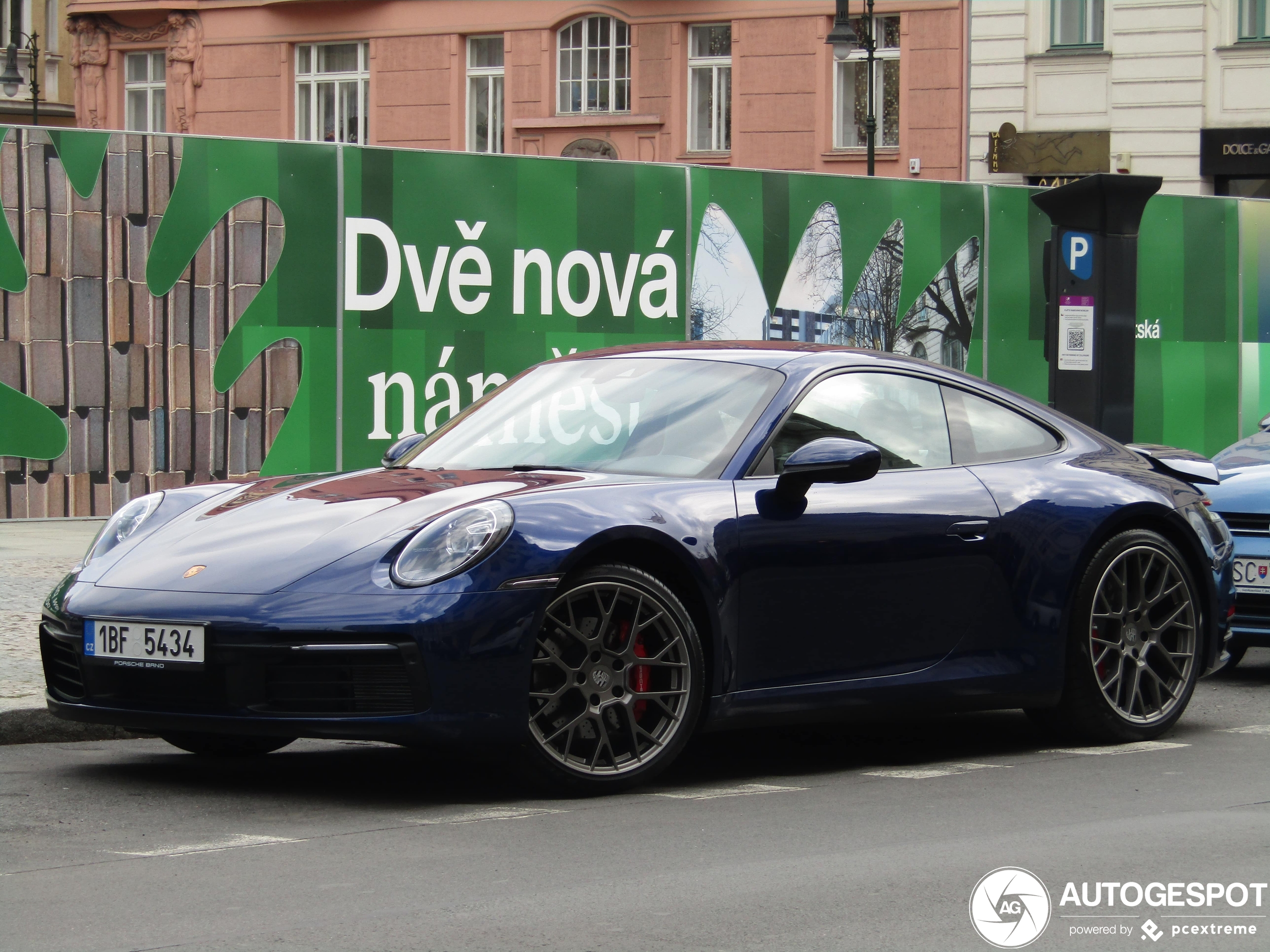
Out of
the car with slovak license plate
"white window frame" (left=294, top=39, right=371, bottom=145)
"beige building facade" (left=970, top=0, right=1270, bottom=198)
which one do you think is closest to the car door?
the car with slovak license plate

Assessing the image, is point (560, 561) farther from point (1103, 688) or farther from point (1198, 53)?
point (1198, 53)

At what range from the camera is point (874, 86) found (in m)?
32.6

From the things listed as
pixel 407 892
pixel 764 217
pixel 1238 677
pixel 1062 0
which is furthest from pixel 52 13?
pixel 407 892

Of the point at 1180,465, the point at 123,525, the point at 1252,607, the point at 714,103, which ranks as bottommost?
the point at 1252,607

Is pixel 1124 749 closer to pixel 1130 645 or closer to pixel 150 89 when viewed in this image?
pixel 1130 645

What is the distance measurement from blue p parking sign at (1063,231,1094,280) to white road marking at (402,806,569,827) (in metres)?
7.74

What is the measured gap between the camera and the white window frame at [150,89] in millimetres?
38781

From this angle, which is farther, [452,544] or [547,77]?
[547,77]

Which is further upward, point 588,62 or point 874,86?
point 588,62

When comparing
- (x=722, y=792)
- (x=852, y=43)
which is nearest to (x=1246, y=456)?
(x=722, y=792)

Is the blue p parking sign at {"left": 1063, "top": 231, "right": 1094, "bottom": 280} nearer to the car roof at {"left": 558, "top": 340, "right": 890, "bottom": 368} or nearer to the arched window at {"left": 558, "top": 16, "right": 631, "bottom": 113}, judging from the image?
the car roof at {"left": 558, "top": 340, "right": 890, "bottom": 368}

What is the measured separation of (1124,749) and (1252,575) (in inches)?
90.5

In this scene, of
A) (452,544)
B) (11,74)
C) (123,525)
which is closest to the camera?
(452,544)

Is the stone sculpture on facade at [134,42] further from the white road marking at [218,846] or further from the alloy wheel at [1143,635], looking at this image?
A: the white road marking at [218,846]
